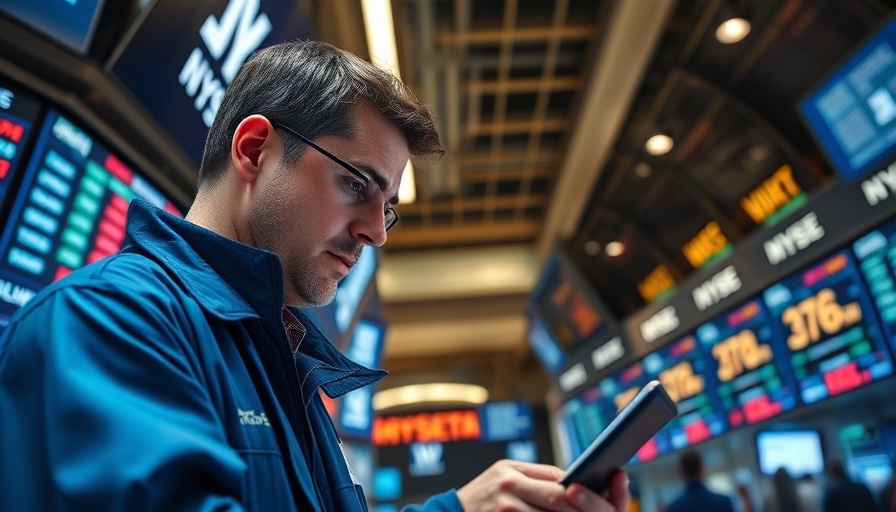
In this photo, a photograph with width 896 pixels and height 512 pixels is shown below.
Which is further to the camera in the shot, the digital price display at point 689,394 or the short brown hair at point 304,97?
the digital price display at point 689,394

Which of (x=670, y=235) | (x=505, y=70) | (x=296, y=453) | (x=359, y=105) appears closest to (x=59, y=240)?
(x=359, y=105)

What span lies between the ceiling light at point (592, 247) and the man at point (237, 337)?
7038 mm

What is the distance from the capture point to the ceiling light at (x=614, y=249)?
7.90 m

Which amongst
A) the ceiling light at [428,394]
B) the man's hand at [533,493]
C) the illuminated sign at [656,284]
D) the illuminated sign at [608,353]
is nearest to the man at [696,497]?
the illuminated sign at [608,353]

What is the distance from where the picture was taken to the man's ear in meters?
1.18

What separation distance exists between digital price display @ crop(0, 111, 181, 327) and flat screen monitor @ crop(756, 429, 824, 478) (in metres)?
3.59

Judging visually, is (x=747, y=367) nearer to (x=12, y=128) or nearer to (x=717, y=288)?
(x=717, y=288)

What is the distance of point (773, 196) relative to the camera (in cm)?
530

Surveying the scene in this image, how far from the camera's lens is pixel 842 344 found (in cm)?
387

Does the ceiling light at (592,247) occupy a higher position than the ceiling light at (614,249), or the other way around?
the ceiling light at (592,247)

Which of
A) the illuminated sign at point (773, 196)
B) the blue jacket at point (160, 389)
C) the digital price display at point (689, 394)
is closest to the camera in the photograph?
the blue jacket at point (160, 389)

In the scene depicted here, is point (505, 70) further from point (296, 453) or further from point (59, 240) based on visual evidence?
point (296, 453)

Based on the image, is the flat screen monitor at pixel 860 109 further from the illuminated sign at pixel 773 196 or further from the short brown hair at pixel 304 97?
the short brown hair at pixel 304 97

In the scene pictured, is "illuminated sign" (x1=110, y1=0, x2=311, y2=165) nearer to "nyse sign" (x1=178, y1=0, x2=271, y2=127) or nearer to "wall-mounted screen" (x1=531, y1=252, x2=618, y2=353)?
"nyse sign" (x1=178, y1=0, x2=271, y2=127)
